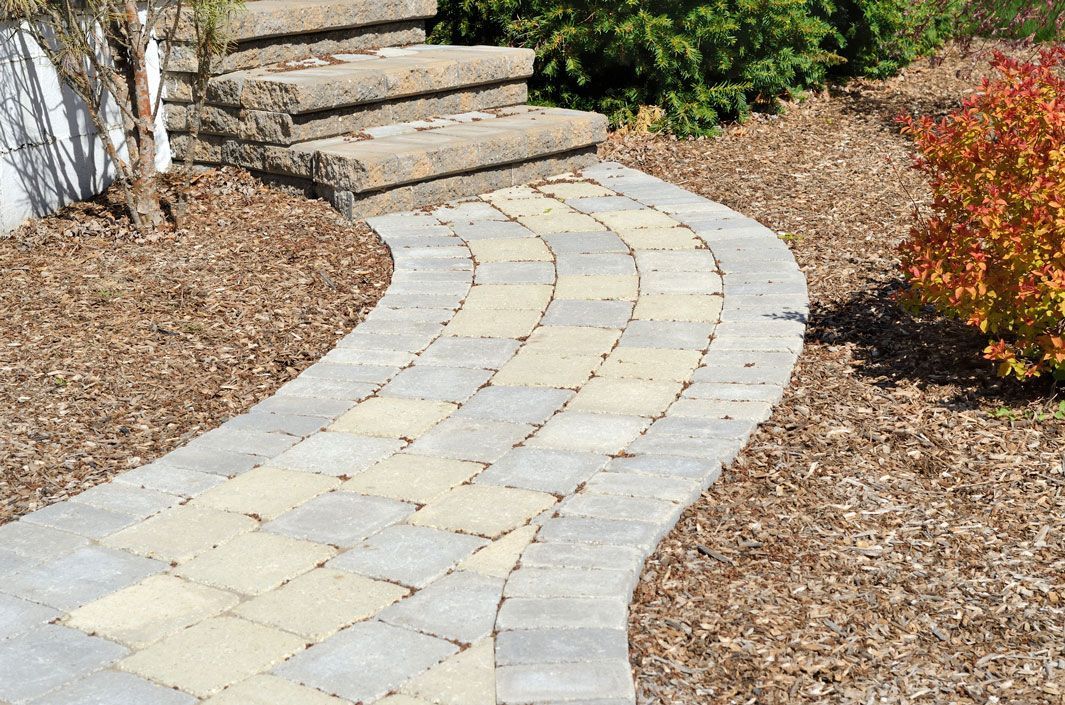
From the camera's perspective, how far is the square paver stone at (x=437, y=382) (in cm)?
429

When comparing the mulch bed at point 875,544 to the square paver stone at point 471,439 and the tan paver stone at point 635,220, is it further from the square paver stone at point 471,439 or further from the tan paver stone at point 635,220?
the tan paver stone at point 635,220

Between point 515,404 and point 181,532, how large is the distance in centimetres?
128

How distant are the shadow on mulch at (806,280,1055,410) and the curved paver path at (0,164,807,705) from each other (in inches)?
8.3

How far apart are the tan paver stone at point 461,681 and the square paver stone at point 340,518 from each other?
655mm

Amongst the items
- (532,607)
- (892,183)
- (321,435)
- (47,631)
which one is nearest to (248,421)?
(321,435)

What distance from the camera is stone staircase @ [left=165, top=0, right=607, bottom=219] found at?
6.47m

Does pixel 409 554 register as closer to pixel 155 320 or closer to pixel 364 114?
pixel 155 320

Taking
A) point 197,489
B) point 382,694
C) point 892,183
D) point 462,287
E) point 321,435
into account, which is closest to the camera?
point 382,694

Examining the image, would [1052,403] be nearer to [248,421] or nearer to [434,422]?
[434,422]

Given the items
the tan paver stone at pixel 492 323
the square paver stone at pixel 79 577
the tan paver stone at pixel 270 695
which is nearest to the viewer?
the tan paver stone at pixel 270 695

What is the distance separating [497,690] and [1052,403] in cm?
241

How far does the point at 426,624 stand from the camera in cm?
288

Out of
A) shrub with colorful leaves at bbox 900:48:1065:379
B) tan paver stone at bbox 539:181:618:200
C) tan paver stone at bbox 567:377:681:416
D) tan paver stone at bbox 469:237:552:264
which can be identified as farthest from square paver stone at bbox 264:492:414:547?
tan paver stone at bbox 539:181:618:200

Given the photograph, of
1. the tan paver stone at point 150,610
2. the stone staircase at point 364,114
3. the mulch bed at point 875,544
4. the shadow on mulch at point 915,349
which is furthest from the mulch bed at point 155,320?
the shadow on mulch at point 915,349
